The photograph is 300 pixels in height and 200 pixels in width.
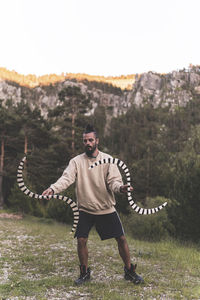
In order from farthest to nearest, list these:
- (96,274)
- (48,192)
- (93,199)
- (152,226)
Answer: (152,226) → (96,274) → (93,199) → (48,192)

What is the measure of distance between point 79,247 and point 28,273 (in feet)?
4.42

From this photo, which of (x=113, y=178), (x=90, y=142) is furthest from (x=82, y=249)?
(x=90, y=142)

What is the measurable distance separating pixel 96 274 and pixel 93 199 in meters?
1.62

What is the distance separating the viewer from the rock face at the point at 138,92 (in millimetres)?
166125

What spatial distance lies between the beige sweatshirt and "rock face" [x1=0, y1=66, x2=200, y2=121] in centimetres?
15956

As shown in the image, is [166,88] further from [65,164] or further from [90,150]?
[90,150]

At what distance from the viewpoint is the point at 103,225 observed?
13.8 feet

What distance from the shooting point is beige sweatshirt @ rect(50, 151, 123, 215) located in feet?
13.5

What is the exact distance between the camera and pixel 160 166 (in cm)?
2003

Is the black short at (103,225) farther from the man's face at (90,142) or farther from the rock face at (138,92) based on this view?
the rock face at (138,92)

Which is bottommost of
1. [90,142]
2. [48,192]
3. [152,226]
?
[152,226]

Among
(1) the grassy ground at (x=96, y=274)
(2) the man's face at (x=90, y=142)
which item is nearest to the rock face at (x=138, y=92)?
(1) the grassy ground at (x=96, y=274)

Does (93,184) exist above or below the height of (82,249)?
above

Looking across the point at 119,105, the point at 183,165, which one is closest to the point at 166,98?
the point at 119,105
